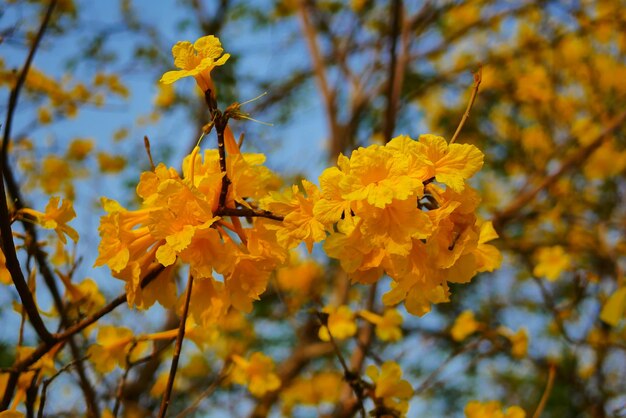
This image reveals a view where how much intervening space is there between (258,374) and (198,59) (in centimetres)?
101

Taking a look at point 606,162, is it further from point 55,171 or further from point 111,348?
point 111,348

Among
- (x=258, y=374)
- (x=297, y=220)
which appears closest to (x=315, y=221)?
(x=297, y=220)

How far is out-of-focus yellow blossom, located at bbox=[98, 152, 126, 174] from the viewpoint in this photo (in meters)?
4.73

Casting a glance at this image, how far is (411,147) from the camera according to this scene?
3.44 feet

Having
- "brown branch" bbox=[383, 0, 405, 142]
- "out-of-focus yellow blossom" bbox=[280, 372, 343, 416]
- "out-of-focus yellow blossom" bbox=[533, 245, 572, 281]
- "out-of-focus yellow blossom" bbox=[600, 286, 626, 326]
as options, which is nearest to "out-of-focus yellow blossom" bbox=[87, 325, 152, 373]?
"out-of-focus yellow blossom" bbox=[600, 286, 626, 326]

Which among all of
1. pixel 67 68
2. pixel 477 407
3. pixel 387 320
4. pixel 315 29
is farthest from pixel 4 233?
pixel 315 29

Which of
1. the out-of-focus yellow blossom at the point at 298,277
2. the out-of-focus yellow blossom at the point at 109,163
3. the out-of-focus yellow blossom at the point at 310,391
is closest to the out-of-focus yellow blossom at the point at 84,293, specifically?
the out-of-focus yellow blossom at the point at 310,391

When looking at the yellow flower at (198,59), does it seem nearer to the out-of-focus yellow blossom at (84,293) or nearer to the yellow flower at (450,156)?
the yellow flower at (450,156)

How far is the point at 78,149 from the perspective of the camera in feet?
15.3

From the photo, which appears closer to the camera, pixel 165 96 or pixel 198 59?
pixel 198 59

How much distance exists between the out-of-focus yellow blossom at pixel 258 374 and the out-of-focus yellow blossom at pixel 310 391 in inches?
55.5

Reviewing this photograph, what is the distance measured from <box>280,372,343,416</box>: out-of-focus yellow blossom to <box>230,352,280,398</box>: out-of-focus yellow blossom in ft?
4.62

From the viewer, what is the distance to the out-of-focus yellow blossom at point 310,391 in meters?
3.33

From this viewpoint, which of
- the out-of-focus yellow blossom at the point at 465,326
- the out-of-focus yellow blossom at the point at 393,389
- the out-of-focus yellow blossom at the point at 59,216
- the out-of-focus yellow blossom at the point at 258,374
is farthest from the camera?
the out-of-focus yellow blossom at the point at 465,326
